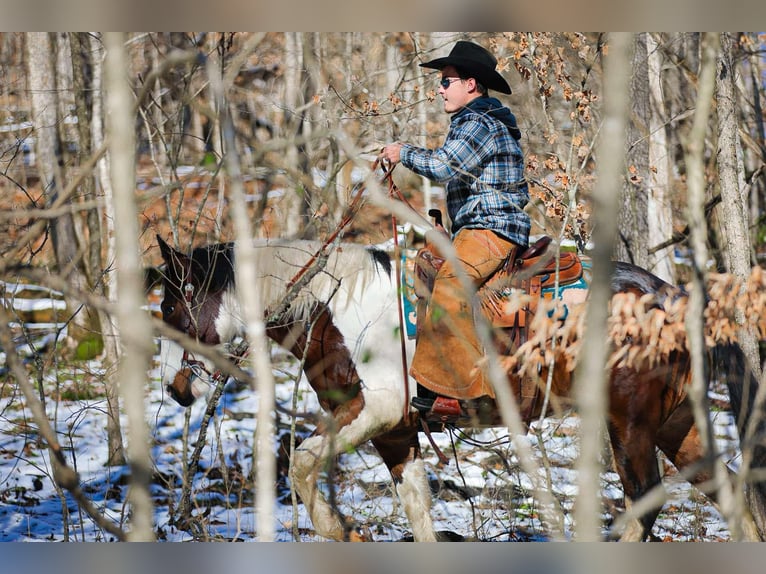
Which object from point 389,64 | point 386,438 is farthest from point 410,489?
point 389,64

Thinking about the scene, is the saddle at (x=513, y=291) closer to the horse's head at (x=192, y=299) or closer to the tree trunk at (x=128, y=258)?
the horse's head at (x=192, y=299)

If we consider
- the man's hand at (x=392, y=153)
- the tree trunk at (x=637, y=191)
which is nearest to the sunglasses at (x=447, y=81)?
the man's hand at (x=392, y=153)

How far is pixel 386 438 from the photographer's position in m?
3.89

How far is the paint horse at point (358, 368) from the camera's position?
3600 mm

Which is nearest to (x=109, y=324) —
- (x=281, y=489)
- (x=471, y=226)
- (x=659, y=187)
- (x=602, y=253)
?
(x=281, y=489)

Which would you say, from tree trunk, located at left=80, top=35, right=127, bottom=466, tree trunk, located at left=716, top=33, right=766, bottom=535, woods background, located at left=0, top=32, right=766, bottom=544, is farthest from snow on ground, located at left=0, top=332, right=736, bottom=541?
tree trunk, located at left=716, top=33, right=766, bottom=535

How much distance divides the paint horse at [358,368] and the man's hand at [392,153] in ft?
1.71

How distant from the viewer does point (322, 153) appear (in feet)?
19.1

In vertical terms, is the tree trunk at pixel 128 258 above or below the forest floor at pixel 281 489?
above

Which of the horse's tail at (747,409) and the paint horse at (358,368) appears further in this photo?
the horse's tail at (747,409)

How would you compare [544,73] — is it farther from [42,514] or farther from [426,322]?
[42,514]

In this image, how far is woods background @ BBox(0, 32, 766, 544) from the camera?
259 cm

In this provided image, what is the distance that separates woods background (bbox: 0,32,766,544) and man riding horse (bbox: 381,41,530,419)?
1.16 ft

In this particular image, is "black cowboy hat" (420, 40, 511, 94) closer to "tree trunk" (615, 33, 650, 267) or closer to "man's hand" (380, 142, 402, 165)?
"man's hand" (380, 142, 402, 165)
